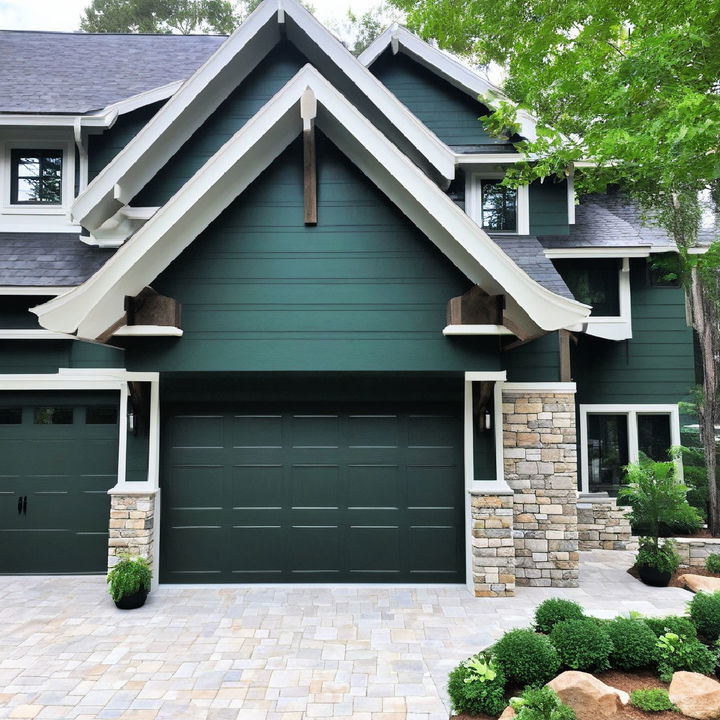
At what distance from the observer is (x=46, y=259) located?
326 inches

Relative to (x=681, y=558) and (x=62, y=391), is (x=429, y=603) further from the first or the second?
(x=62, y=391)

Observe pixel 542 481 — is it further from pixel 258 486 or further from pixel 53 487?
pixel 53 487

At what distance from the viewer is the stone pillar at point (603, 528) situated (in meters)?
9.55

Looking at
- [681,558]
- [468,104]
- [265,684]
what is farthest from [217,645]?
[468,104]

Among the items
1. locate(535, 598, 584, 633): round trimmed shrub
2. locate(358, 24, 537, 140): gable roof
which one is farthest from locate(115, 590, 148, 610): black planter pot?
locate(358, 24, 537, 140): gable roof

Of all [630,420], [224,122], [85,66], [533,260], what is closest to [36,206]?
[224,122]

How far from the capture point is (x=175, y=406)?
7.66 metres

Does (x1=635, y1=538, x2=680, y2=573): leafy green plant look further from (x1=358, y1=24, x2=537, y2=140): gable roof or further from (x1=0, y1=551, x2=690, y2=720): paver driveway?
(x1=358, y1=24, x2=537, y2=140): gable roof

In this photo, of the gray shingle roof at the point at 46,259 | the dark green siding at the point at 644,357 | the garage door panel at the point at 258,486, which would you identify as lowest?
the garage door panel at the point at 258,486

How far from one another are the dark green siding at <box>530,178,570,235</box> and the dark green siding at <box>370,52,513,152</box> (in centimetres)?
122

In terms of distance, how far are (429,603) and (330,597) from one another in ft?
3.83

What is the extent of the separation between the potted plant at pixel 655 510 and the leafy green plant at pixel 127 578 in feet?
20.6

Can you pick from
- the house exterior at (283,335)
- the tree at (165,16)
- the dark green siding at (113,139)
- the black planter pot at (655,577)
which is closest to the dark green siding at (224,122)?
the house exterior at (283,335)

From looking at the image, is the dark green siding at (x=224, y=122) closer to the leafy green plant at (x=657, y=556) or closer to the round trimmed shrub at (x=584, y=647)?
the round trimmed shrub at (x=584, y=647)
